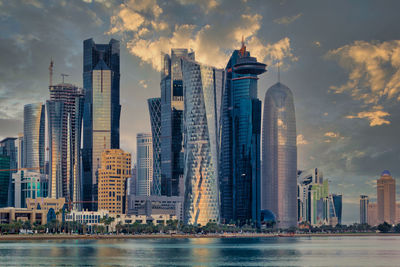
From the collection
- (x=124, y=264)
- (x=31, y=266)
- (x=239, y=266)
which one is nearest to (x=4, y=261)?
(x=31, y=266)

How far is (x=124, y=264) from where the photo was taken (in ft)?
616

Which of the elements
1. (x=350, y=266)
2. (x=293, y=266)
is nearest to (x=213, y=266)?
(x=293, y=266)

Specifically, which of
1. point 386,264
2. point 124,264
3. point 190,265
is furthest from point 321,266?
point 124,264

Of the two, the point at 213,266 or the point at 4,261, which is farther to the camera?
the point at 4,261

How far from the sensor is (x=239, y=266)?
189250mm

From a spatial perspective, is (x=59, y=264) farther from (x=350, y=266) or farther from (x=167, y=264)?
(x=350, y=266)

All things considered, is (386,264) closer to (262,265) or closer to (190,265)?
(262,265)

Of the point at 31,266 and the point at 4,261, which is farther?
the point at 4,261

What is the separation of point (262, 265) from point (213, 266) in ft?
49.8

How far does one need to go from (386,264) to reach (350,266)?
13942 mm

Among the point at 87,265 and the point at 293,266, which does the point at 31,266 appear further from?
the point at 293,266

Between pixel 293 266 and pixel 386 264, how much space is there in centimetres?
2796

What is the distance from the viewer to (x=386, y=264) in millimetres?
199375

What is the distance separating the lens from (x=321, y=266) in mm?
190375
